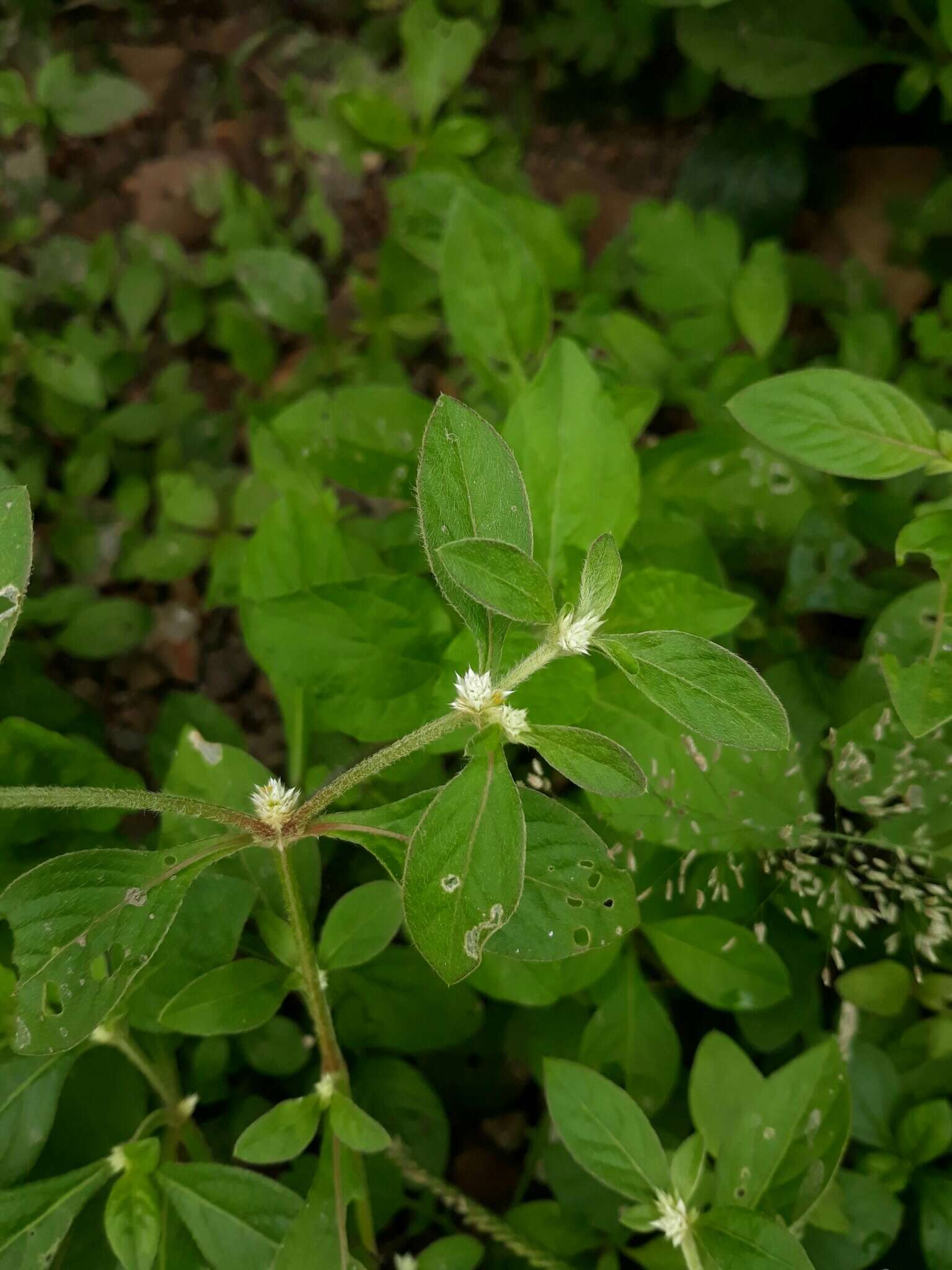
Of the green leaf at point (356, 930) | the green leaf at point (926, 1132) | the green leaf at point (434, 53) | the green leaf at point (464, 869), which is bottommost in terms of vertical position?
the green leaf at point (926, 1132)

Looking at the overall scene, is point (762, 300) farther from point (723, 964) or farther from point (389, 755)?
point (389, 755)

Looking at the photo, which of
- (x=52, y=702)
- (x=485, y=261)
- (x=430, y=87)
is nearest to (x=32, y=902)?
(x=52, y=702)

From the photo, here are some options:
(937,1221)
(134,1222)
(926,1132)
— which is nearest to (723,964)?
(926,1132)

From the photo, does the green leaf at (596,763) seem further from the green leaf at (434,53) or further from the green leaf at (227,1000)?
the green leaf at (434,53)

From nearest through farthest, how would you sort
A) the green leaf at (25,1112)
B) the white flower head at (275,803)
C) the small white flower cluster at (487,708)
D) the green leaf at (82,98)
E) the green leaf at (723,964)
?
1. the small white flower cluster at (487,708)
2. the white flower head at (275,803)
3. the green leaf at (25,1112)
4. the green leaf at (723,964)
5. the green leaf at (82,98)

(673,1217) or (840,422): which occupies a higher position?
(840,422)

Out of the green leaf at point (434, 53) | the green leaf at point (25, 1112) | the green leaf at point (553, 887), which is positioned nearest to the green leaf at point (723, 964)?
the green leaf at point (553, 887)

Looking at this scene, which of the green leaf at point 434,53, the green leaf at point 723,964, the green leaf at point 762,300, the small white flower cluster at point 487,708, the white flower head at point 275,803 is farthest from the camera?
the green leaf at point 434,53
